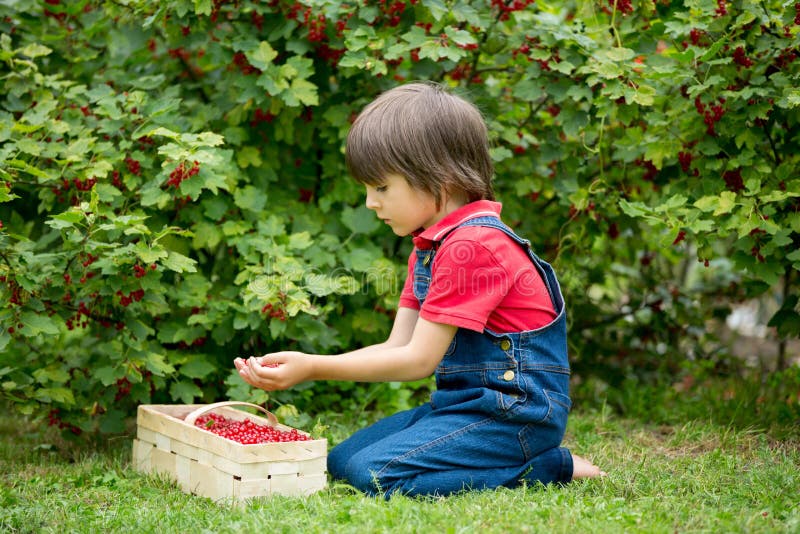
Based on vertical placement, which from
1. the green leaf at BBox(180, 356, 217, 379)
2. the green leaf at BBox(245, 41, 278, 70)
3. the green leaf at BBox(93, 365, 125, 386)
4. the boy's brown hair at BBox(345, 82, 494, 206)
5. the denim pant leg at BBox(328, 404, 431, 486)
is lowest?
the denim pant leg at BBox(328, 404, 431, 486)

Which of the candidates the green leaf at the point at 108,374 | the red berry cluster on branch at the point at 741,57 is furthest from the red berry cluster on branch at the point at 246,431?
the red berry cluster on branch at the point at 741,57

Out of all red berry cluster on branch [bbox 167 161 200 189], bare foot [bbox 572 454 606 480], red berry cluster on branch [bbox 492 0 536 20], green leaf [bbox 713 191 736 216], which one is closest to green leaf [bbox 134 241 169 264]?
red berry cluster on branch [bbox 167 161 200 189]

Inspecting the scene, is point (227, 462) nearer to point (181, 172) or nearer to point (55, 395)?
point (55, 395)

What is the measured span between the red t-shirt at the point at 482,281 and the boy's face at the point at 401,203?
49mm

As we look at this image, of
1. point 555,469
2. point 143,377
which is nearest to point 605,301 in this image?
point 555,469

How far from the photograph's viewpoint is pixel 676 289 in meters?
4.49

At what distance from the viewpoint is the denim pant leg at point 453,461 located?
7.88ft

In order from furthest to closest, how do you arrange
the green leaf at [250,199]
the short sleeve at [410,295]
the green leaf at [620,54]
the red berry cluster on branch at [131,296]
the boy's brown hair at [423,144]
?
1. the green leaf at [250,199]
2. the green leaf at [620,54]
3. the red berry cluster on branch at [131,296]
4. the short sleeve at [410,295]
5. the boy's brown hair at [423,144]

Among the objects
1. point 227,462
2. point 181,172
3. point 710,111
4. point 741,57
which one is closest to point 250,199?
point 181,172

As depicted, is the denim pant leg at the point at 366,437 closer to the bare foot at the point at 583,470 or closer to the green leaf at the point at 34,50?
the bare foot at the point at 583,470

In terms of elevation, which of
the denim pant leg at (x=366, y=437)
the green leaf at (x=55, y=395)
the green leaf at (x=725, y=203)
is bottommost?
the denim pant leg at (x=366, y=437)

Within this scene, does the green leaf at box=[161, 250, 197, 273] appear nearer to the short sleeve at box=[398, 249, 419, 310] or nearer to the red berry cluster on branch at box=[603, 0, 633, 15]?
the short sleeve at box=[398, 249, 419, 310]

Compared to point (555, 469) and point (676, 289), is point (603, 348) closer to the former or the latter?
point (676, 289)

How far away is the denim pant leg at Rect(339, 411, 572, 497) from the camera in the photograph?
240 centimetres
